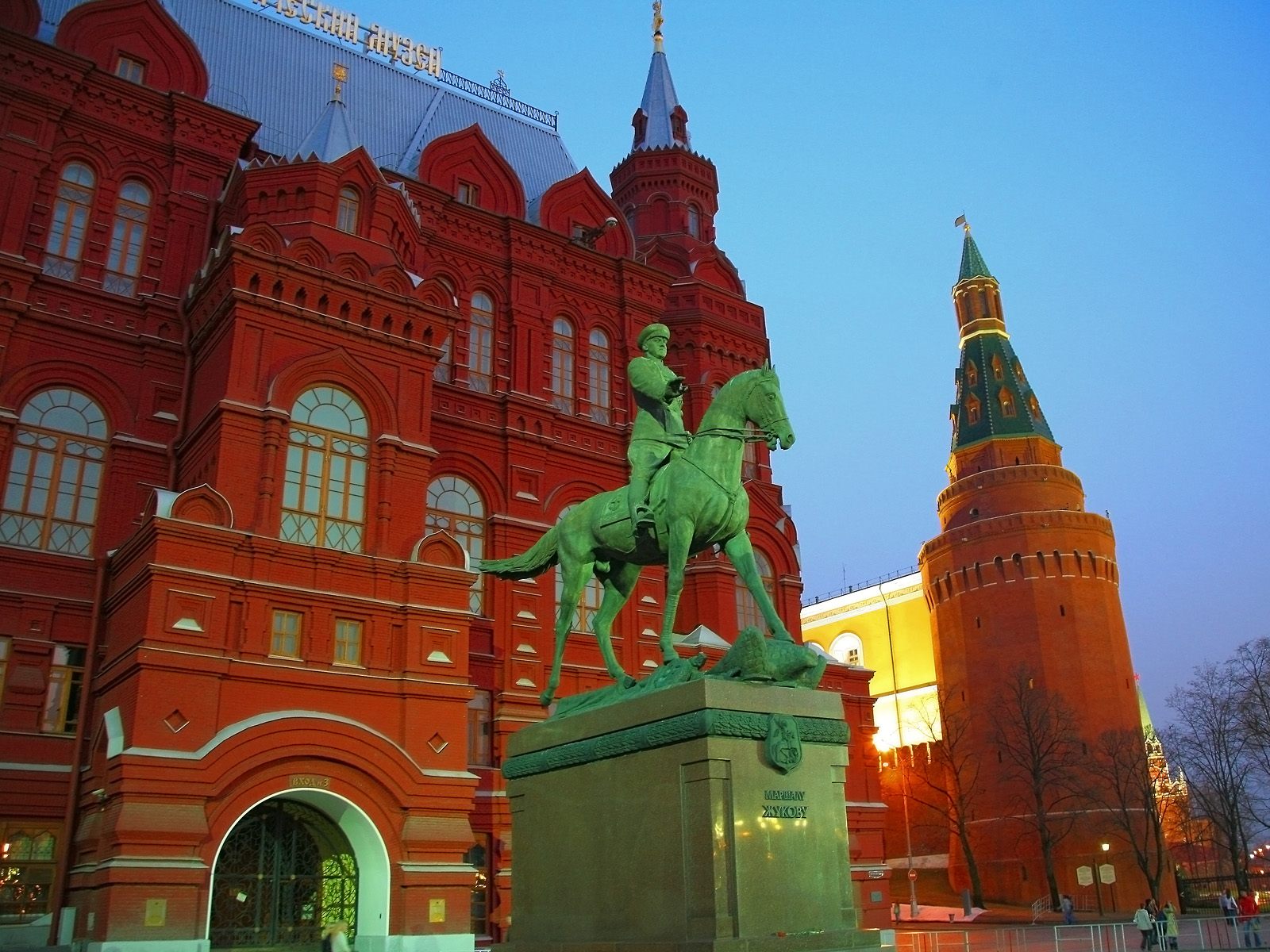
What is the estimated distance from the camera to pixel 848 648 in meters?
82.1

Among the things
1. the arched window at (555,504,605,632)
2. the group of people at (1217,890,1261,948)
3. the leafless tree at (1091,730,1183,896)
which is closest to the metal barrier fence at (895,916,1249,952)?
the group of people at (1217,890,1261,948)

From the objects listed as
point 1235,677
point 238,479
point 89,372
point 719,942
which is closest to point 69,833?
point 238,479

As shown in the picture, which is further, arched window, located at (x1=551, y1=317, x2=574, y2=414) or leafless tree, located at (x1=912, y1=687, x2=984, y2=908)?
leafless tree, located at (x1=912, y1=687, x2=984, y2=908)

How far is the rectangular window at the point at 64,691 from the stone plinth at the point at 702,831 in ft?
47.8

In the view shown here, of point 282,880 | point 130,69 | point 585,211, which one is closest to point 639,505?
point 282,880

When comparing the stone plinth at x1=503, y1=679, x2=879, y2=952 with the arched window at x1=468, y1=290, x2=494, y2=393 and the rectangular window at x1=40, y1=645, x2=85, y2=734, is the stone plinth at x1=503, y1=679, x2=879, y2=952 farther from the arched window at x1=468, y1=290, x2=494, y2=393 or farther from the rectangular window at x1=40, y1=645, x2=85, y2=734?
the arched window at x1=468, y1=290, x2=494, y2=393

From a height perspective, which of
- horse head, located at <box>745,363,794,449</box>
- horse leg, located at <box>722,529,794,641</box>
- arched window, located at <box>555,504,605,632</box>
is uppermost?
arched window, located at <box>555,504,605,632</box>

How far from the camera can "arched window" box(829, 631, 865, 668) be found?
79931 mm

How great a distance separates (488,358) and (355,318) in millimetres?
6695

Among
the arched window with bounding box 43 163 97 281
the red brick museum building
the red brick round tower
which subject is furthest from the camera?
the red brick round tower

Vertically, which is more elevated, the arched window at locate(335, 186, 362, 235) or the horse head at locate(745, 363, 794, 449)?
the arched window at locate(335, 186, 362, 235)

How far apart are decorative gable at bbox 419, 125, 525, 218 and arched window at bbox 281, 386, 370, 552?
10610 mm

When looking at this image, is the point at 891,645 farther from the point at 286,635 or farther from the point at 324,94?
the point at 286,635

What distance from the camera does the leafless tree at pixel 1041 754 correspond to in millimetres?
50688
